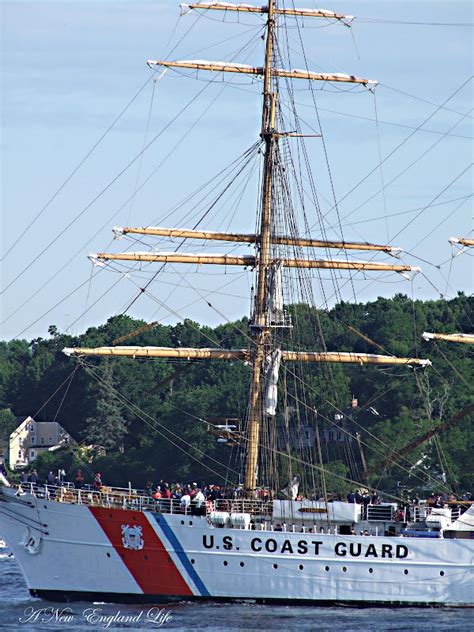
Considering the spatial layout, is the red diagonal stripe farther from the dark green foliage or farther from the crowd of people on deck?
the dark green foliage

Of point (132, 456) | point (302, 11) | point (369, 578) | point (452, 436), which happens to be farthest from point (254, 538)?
point (132, 456)

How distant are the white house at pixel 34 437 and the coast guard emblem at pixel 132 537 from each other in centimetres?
9608

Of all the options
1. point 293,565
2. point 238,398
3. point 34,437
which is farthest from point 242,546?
point 34,437

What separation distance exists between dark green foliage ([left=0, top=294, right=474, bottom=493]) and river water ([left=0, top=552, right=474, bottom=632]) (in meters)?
23.6

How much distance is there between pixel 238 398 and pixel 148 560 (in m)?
60.5

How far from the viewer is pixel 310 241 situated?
91.0 meters

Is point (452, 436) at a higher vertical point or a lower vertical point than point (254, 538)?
higher

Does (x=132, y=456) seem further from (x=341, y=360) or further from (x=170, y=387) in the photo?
(x=341, y=360)

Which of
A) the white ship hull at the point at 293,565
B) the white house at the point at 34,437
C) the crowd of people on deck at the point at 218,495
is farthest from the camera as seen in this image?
the white house at the point at 34,437

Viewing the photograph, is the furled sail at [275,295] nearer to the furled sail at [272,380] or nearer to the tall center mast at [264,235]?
the tall center mast at [264,235]

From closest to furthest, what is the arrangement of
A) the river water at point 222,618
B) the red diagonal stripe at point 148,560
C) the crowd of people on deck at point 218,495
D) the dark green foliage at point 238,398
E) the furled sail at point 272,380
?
the river water at point 222,618 < the red diagonal stripe at point 148,560 < the crowd of people on deck at point 218,495 < the furled sail at point 272,380 < the dark green foliage at point 238,398

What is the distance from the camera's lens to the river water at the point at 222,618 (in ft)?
250

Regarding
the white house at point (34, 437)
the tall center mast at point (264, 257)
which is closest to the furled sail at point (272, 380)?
the tall center mast at point (264, 257)

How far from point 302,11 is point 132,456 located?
191ft
